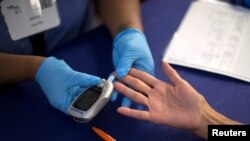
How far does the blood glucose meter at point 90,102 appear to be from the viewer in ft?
2.36

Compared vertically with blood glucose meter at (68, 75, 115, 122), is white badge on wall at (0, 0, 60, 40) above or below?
above

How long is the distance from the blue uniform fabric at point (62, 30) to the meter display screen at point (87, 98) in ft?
0.94

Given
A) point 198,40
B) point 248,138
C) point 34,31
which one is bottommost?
point 248,138

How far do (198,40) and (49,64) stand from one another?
452 mm

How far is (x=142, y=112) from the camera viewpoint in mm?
744

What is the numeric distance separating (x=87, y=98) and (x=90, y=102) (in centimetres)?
1

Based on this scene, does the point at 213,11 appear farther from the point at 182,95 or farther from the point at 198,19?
the point at 182,95

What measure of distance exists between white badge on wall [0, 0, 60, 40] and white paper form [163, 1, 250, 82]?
0.34 metres

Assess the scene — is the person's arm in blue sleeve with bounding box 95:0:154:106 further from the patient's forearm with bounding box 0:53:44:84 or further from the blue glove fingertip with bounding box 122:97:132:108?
the patient's forearm with bounding box 0:53:44:84

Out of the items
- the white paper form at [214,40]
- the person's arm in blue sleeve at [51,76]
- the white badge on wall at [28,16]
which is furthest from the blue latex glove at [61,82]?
the white paper form at [214,40]

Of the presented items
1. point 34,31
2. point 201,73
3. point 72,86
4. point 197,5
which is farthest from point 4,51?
point 197,5

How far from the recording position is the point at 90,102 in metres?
0.74

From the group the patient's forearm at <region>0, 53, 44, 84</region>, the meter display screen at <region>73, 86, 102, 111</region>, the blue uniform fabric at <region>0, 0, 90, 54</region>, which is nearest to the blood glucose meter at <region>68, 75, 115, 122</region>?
the meter display screen at <region>73, 86, 102, 111</region>

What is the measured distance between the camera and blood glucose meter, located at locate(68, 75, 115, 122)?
72 centimetres
